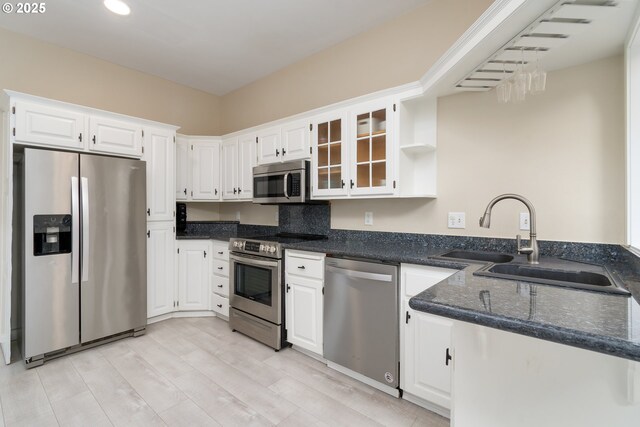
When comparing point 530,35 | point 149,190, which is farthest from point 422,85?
A: point 149,190

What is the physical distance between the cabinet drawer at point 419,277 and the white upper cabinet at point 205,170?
271 cm

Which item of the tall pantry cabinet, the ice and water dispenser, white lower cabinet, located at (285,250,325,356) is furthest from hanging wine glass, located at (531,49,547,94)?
the ice and water dispenser

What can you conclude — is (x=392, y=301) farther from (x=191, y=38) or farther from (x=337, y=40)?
(x=191, y=38)

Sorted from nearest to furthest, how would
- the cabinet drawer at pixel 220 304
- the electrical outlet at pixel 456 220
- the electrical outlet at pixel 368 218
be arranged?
the electrical outlet at pixel 456 220
the electrical outlet at pixel 368 218
the cabinet drawer at pixel 220 304

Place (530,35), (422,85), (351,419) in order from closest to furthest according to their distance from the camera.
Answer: (530,35) → (351,419) → (422,85)

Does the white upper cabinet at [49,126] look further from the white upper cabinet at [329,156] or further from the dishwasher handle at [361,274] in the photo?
the dishwasher handle at [361,274]

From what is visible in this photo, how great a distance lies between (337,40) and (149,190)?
248 cm

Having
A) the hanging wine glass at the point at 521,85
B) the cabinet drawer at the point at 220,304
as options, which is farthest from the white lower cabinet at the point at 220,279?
the hanging wine glass at the point at 521,85

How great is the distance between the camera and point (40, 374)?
88.8 inches

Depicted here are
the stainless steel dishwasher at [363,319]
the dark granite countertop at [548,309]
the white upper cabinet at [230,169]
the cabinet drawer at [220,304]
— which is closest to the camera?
the dark granite countertop at [548,309]

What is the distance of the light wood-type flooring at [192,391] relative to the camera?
5.87 ft

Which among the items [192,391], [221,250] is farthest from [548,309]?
[221,250]

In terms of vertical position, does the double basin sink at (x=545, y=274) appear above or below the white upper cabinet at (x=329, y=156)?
below

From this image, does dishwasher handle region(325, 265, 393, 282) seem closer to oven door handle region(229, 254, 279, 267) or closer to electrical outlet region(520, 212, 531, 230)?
oven door handle region(229, 254, 279, 267)
